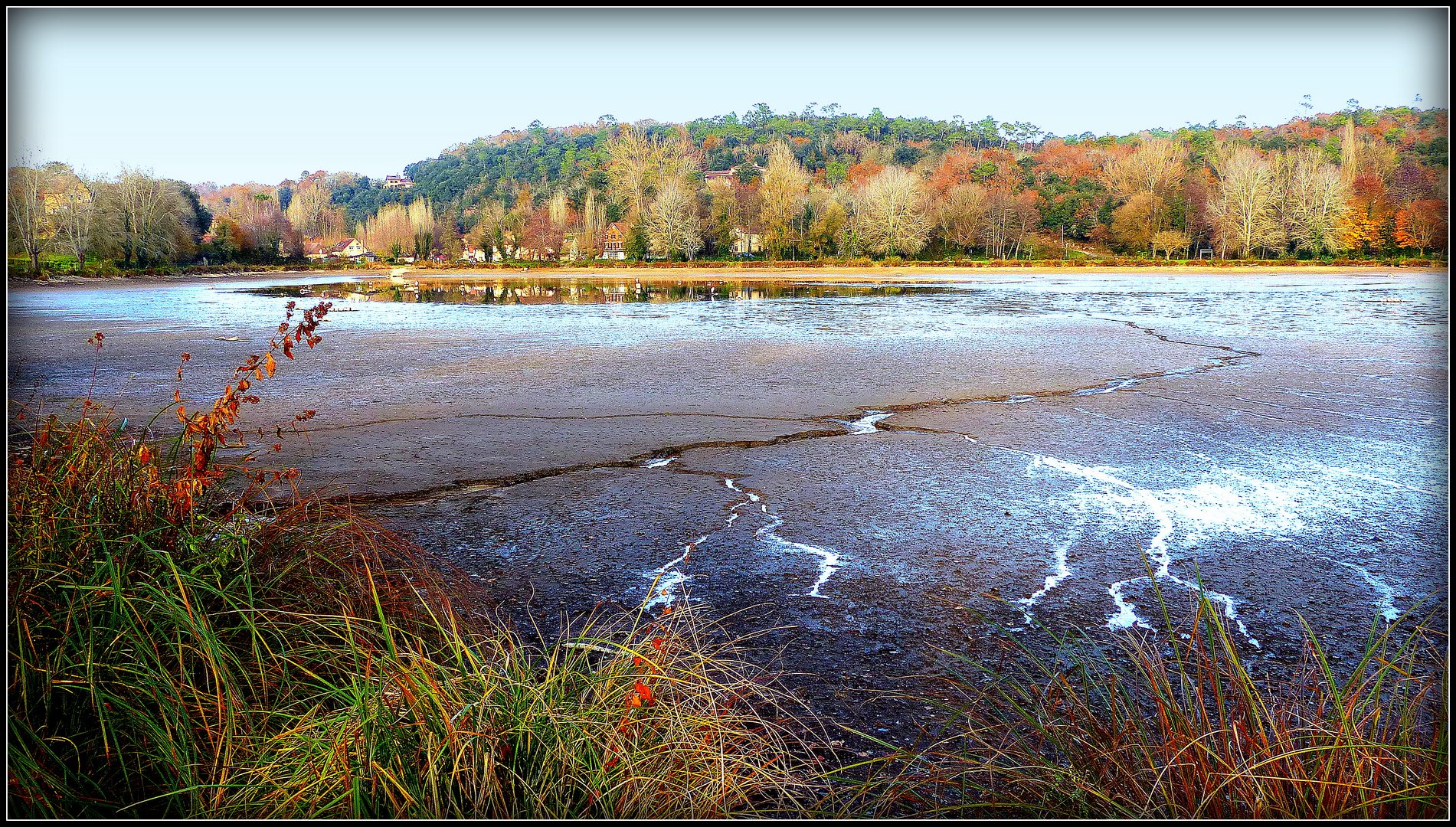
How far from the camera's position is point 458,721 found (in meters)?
2.29

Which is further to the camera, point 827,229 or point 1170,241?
point 827,229

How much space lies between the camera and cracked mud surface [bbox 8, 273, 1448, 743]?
393 cm

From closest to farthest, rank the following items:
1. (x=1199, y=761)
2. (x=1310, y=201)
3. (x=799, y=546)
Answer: (x=1199, y=761), (x=799, y=546), (x=1310, y=201)

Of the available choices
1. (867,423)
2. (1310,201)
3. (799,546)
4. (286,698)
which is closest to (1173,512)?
(799,546)

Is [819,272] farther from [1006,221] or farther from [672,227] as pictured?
[1006,221]

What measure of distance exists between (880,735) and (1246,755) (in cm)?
100

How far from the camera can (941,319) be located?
18.5m

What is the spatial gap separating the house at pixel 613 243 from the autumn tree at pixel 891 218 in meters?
24.0

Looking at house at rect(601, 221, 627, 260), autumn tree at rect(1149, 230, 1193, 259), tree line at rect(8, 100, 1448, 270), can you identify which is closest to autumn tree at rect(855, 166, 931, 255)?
tree line at rect(8, 100, 1448, 270)

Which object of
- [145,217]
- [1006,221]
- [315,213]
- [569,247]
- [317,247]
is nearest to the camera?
[145,217]

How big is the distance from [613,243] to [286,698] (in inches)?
3889

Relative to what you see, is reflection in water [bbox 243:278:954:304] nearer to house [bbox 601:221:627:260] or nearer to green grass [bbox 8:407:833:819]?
green grass [bbox 8:407:833:819]

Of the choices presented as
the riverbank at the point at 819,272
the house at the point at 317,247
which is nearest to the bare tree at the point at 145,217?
the riverbank at the point at 819,272

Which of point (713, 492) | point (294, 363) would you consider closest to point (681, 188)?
point (294, 363)
